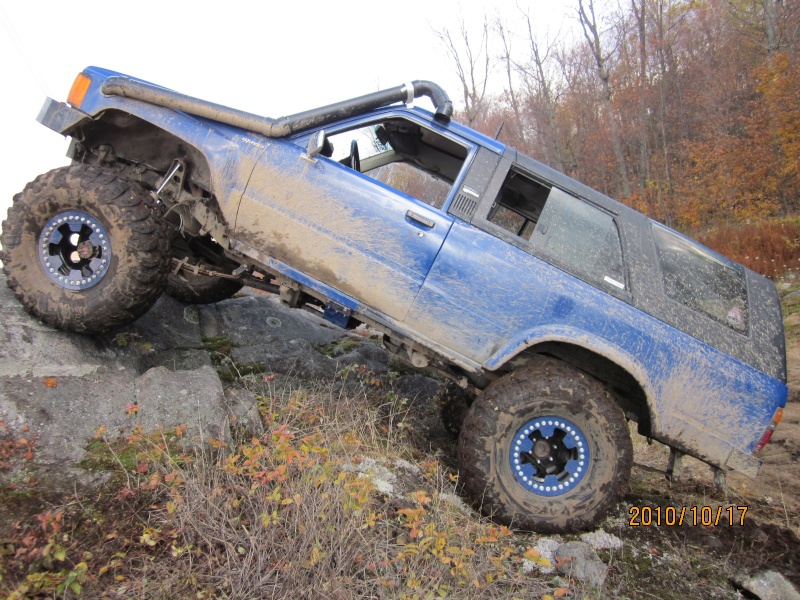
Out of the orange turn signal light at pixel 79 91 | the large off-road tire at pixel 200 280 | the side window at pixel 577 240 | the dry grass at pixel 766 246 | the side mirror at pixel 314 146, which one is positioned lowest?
the large off-road tire at pixel 200 280

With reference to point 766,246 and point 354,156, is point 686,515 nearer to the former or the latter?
point 354,156

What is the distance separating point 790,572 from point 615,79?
27.6 metres

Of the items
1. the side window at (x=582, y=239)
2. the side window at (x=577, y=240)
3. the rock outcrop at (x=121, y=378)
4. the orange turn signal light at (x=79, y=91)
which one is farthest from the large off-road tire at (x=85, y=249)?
the side window at (x=582, y=239)

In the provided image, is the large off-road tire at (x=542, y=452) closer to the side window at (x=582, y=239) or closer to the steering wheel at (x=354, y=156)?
the side window at (x=582, y=239)

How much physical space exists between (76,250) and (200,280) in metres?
1.43

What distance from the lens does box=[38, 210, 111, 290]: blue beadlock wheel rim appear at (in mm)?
3670

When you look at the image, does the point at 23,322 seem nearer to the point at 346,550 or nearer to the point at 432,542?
the point at 346,550

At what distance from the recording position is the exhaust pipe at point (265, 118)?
360 centimetres

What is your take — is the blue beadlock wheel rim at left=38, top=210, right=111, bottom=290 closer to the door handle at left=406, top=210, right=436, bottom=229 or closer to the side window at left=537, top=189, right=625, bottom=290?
the door handle at left=406, top=210, right=436, bottom=229

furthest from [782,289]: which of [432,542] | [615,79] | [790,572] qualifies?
[615,79]

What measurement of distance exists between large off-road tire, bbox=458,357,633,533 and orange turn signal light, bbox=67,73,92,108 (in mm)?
3357

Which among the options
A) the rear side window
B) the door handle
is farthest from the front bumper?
the rear side window

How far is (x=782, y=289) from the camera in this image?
9.91 m

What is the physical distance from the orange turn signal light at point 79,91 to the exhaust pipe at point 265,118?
0.58 feet
